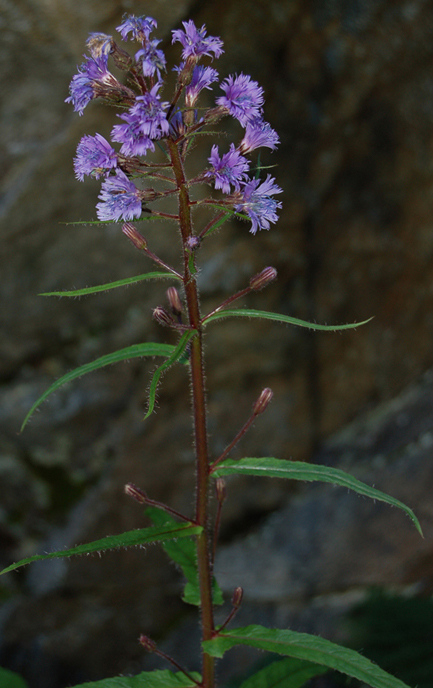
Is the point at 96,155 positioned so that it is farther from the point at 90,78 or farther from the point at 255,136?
the point at 255,136

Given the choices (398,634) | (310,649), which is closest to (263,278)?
(310,649)

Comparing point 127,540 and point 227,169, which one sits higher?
point 227,169

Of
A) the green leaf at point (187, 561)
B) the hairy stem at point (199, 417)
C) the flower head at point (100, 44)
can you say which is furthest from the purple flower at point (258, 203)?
the green leaf at point (187, 561)

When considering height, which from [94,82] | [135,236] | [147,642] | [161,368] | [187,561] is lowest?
[147,642]

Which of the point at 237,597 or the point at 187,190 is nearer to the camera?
the point at 187,190

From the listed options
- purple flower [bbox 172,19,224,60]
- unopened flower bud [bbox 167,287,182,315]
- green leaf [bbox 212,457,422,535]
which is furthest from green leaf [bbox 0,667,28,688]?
purple flower [bbox 172,19,224,60]

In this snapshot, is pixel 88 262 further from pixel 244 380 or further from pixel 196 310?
pixel 196 310

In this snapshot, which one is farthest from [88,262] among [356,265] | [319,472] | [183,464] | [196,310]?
[319,472]
